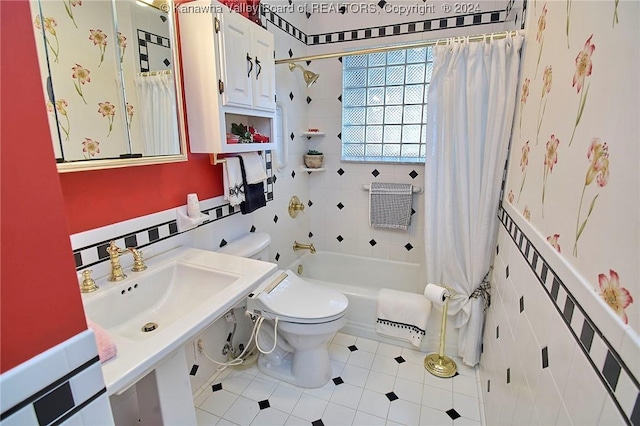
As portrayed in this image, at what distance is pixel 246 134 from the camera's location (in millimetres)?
1799

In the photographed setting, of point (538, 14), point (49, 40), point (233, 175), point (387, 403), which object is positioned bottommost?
point (387, 403)

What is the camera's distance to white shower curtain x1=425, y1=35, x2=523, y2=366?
1.74 m

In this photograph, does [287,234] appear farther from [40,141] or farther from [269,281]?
[40,141]

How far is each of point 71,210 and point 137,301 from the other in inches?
16.5

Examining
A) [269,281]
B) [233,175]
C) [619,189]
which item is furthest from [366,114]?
[619,189]

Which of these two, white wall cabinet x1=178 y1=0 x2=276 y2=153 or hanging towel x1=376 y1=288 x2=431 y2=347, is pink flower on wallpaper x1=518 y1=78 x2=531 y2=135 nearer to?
hanging towel x1=376 y1=288 x2=431 y2=347

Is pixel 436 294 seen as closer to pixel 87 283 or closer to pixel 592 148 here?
pixel 592 148

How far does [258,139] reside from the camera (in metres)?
1.86

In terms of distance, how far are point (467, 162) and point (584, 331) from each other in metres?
1.34

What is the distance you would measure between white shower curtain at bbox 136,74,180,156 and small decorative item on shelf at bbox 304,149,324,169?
1369mm

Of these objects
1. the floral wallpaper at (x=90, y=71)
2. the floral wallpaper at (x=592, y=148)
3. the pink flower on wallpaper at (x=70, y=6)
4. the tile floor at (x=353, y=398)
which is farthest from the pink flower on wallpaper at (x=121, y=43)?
the tile floor at (x=353, y=398)

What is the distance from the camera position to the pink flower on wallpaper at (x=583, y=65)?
0.78 m

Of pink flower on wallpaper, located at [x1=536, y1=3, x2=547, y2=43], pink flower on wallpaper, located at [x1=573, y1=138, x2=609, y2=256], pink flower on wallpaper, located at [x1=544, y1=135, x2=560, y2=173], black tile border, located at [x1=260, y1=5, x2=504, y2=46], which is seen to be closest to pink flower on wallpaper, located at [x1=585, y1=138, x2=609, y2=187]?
pink flower on wallpaper, located at [x1=573, y1=138, x2=609, y2=256]

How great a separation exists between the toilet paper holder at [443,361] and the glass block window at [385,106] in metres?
1.11
